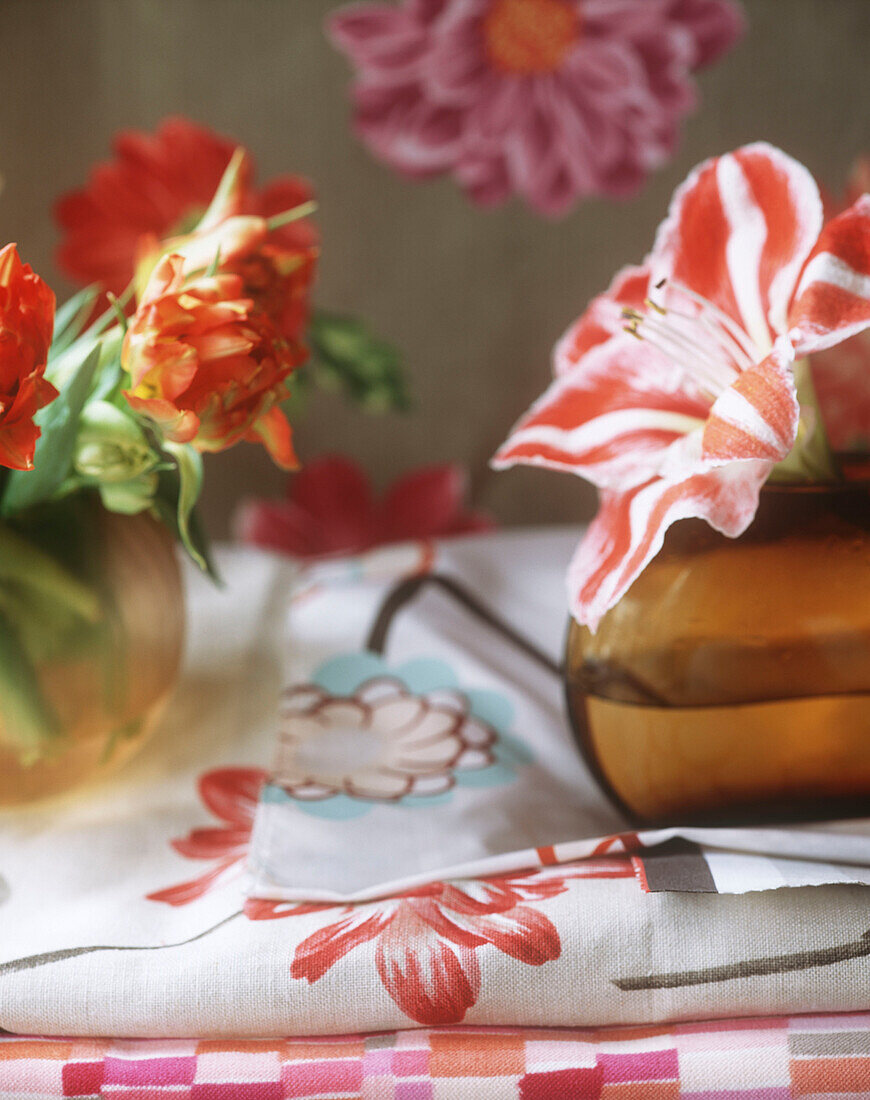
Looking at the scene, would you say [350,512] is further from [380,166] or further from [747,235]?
[747,235]

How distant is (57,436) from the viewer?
29cm

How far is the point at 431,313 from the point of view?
55 centimetres

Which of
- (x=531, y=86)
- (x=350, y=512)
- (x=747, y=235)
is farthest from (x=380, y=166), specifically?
(x=747, y=235)

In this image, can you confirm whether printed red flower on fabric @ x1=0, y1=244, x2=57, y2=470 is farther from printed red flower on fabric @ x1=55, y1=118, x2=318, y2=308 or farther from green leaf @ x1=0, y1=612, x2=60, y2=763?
printed red flower on fabric @ x1=55, y1=118, x2=318, y2=308

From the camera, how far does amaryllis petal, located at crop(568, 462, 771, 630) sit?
→ 256 millimetres

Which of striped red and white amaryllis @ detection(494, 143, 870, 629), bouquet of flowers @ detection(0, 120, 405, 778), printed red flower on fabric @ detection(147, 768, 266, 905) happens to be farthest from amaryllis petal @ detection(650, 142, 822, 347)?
printed red flower on fabric @ detection(147, 768, 266, 905)

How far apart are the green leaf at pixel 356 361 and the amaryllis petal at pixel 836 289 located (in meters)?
0.29

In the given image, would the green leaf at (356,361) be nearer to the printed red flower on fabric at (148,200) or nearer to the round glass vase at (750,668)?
the printed red flower on fabric at (148,200)

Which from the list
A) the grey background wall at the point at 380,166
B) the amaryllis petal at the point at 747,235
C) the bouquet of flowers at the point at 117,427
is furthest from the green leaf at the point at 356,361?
the amaryllis petal at the point at 747,235

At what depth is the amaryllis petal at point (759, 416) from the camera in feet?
0.78

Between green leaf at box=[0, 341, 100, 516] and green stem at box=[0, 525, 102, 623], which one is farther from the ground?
green leaf at box=[0, 341, 100, 516]

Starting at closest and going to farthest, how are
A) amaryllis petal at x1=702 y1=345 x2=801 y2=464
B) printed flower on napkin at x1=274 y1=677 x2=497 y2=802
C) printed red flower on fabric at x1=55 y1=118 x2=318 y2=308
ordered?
amaryllis petal at x1=702 y1=345 x2=801 y2=464, printed flower on napkin at x1=274 y1=677 x2=497 y2=802, printed red flower on fabric at x1=55 y1=118 x2=318 y2=308

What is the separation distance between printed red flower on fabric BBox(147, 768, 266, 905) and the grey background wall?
0.25 m

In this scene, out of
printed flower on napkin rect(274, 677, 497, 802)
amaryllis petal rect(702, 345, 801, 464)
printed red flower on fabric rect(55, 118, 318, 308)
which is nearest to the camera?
amaryllis petal rect(702, 345, 801, 464)
